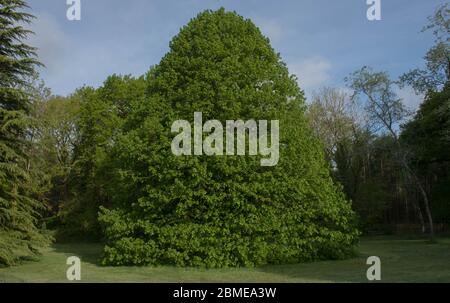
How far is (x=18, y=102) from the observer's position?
2170 centimetres

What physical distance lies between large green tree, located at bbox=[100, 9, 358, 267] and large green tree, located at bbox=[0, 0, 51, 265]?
3477 millimetres

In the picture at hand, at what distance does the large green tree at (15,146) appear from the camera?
20484mm

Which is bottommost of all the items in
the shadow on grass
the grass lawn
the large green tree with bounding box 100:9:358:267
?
the shadow on grass

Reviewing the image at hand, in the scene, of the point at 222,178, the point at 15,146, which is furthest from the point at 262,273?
the point at 15,146

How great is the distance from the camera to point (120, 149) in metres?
22.8

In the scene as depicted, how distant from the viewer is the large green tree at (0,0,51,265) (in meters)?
20.5

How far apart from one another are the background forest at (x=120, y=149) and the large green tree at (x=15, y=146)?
44mm

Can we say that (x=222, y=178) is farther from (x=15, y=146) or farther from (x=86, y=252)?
(x=86, y=252)

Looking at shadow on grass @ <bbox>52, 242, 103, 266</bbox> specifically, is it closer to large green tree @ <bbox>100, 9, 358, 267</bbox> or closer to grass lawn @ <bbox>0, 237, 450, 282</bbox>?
grass lawn @ <bbox>0, 237, 450, 282</bbox>

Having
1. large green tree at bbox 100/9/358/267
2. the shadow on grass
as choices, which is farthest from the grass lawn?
the shadow on grass

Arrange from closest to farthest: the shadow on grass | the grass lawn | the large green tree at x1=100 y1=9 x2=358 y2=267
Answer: the grass lawn, the large green tree at x1=100 y1=9 x2=358 y2=267, the shadow on grass

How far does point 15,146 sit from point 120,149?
4.46 metres
